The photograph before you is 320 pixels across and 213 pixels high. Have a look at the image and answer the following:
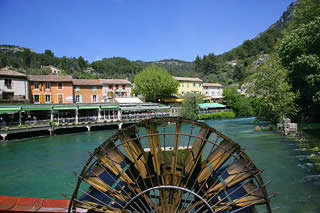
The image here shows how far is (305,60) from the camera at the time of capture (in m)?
20.7

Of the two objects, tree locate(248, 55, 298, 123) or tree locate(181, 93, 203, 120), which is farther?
tree locate(181, 93, 203, 120)

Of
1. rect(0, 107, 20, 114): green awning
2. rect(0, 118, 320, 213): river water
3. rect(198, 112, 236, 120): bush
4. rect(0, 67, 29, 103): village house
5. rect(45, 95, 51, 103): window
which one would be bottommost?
rect(0, 118, 320, 213): river water

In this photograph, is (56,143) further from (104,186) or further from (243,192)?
(243,192)

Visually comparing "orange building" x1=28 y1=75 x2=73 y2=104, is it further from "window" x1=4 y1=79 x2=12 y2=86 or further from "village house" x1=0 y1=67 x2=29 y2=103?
"window" x1=4 y1=79 x2=12 y2=86

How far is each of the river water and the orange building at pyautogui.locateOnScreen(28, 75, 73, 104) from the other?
16.5m

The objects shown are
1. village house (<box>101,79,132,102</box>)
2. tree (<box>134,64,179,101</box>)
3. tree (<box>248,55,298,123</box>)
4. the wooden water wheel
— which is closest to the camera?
the wooden water wheel

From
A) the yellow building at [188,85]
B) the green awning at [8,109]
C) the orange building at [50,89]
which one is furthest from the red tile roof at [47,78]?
the yellow building at [188,85]

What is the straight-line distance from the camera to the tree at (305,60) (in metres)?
20.5

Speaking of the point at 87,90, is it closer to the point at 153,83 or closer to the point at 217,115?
the point at 153,83

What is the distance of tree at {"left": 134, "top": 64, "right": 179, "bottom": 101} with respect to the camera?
49094 millimetres

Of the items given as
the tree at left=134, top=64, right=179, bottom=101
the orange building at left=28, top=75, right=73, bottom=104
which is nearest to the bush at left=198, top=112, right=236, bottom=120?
the tree at left=134, top=64, right=179, bottom=101

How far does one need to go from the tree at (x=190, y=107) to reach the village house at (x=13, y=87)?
2384 centimetres

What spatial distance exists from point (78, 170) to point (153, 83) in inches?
1438

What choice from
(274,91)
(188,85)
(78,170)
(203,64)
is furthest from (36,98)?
(203,64)
